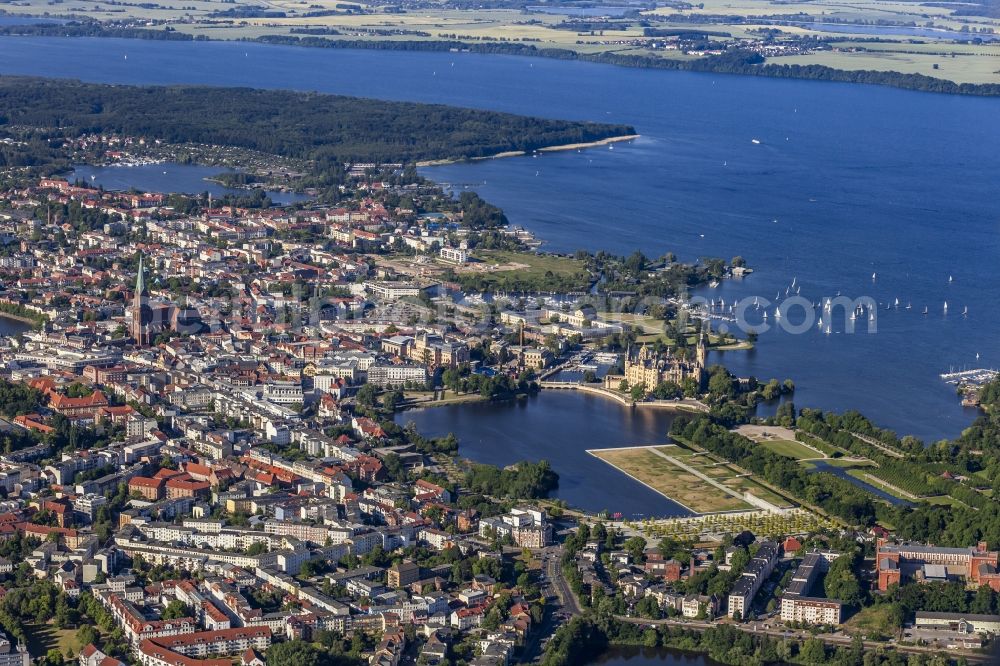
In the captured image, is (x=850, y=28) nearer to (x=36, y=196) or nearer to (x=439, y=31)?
(x=439, y=31)

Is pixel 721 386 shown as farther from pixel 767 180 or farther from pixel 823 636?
pixel 767 180

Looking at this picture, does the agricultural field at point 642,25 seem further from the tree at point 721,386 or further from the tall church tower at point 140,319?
the tall church tower at point 140,319

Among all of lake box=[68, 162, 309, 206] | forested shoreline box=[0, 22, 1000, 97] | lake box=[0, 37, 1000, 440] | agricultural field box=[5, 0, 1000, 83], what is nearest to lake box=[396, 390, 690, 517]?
lake box=[0, 37, 1000, 440]

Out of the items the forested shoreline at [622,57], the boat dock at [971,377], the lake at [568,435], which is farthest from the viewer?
the forested shoreline at [622,57]

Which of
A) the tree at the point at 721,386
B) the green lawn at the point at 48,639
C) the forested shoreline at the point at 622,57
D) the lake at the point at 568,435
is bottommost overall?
Result: the green lawn at the point at 48,639

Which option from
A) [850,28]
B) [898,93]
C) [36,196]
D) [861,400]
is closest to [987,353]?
[861,400]

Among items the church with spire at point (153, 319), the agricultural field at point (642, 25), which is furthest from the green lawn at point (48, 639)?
the agricultural field at point (642, 25)

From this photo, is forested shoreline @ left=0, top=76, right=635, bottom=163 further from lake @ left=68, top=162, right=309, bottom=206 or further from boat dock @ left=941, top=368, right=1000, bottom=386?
boat dock @ left=941, top=368, right=1000, bottom=386
